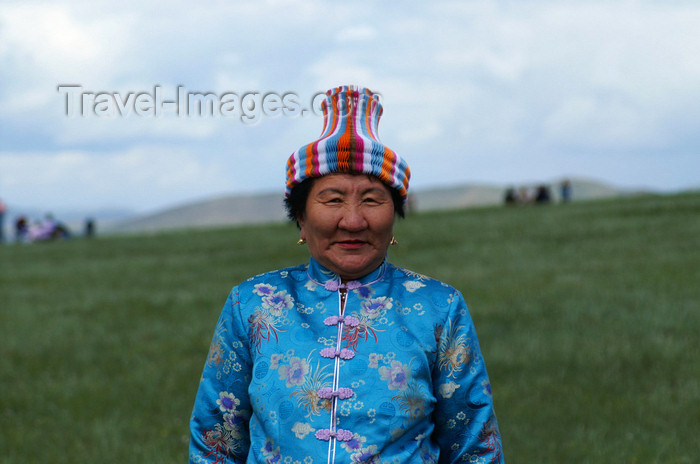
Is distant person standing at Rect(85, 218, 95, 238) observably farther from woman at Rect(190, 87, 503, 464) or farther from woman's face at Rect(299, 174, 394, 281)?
woman's face at Rect(299, 174, 394, 281)

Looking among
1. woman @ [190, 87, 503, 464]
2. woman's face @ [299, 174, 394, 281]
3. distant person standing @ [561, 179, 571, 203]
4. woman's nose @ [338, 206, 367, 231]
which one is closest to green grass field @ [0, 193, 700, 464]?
woman @ [190, 87, 503, 464]

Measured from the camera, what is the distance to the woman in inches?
117

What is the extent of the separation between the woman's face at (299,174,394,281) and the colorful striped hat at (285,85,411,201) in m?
0.05

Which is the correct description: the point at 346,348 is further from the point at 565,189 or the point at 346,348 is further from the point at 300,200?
the point at 565,189

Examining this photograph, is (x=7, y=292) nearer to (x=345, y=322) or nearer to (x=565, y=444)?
(x=565, y=444)

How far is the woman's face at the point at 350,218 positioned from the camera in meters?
3.09

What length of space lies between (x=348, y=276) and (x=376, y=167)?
1.66ft

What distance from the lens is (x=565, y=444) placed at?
7.02 meters

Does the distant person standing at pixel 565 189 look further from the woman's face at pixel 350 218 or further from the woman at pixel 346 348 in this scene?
the woman's face at pixel 350 218

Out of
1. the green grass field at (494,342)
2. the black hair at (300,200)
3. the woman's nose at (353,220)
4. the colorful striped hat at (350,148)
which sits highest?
the colorful striped hat at (350,148)

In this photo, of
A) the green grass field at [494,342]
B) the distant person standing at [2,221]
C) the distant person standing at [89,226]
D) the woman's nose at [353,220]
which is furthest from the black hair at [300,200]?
the distant person standing at [2,221]

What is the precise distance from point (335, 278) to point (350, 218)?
13.1 inches

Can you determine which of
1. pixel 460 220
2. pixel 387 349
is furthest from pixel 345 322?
pixel 460 220

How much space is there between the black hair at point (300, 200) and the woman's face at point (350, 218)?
0.19ft
